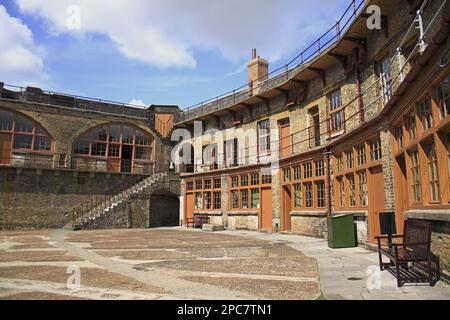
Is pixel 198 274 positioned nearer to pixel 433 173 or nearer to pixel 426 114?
pixel 433 173

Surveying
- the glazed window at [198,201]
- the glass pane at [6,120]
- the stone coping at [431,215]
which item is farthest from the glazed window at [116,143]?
the stone coping at [431,215]

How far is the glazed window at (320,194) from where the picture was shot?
47.2 feet

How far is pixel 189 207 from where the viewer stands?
80.2 ft

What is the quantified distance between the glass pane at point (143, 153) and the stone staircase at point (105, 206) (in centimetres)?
267

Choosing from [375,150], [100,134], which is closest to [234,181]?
[100,134]

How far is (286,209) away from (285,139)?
3.52 metres

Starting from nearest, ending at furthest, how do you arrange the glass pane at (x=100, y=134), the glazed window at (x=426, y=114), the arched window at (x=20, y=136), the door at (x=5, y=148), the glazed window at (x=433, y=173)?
the glazed window at (x=433, y=173), the glazed window at (x=426, y=114), the door at (x=5, y=148), the arched window at (x=20, y=136), the glass pane at (x=100, y=134)

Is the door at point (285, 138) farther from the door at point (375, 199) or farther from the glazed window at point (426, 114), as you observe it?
the glazed window at point (426, 114)

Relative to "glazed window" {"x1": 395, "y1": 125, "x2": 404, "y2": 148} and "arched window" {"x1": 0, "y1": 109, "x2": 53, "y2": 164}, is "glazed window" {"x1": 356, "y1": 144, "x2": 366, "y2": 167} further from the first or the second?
"arched window" {"x1": 0, "y1": 109, "x2": 53, "y2": 164}

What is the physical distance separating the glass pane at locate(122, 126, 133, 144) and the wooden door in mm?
12833

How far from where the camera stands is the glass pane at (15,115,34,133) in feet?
75.0

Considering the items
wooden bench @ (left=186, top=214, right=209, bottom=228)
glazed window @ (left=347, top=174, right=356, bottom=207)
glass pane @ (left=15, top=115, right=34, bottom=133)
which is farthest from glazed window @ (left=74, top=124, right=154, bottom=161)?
glazed window @ (left=347, top=174, right=356, bottom=207)

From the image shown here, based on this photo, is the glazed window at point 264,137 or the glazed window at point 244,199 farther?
the glazed window at point 244,199
